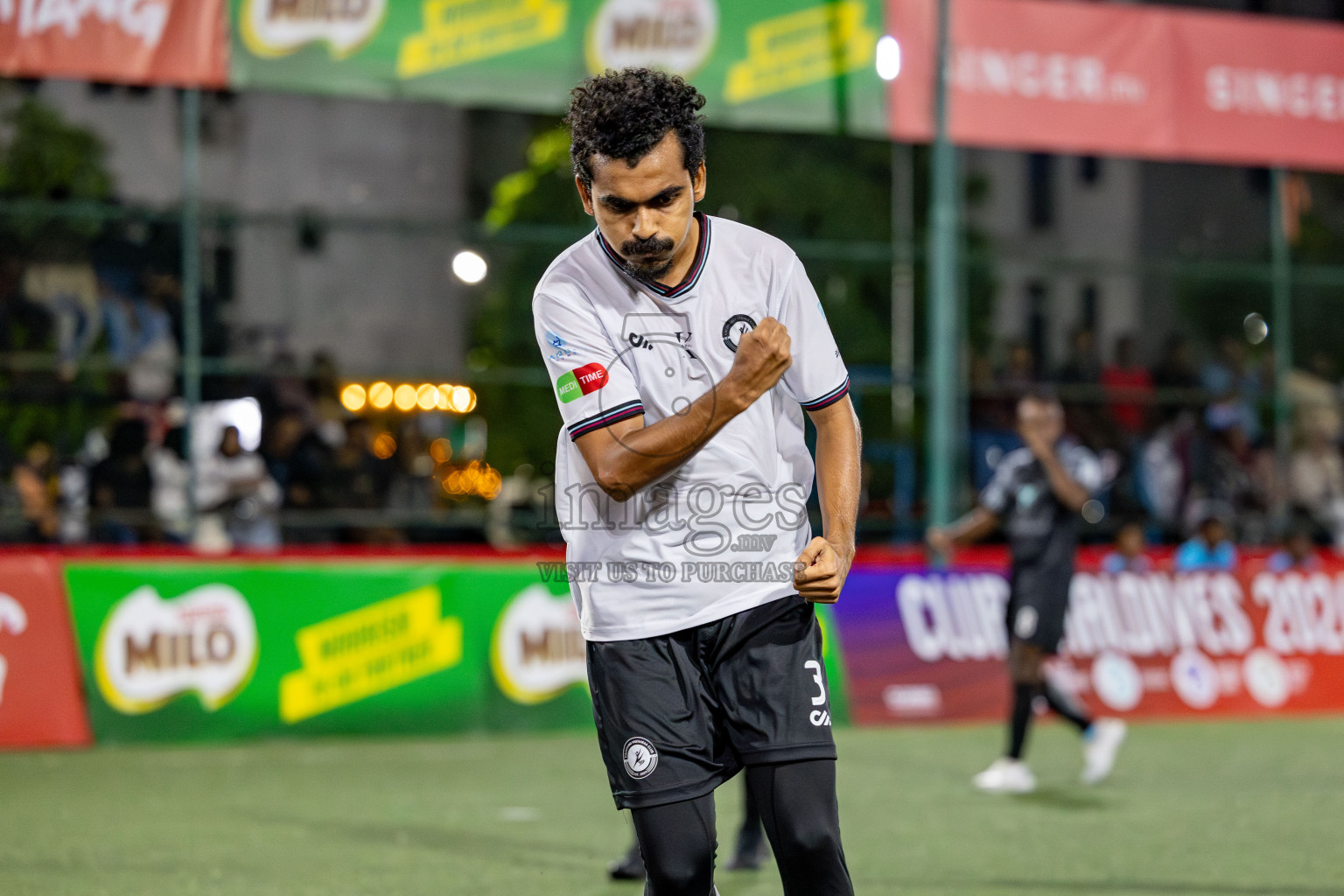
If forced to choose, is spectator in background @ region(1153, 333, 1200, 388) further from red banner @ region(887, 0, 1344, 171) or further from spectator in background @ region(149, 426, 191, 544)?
spectator in background @ region(149, 426, 191, 544)

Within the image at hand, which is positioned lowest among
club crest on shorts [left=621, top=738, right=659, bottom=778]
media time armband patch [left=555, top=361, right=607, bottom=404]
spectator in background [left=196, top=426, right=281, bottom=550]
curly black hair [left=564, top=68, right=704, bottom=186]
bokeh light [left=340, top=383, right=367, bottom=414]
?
spectator in background [left=196, top=426, right=281, bottom=550]

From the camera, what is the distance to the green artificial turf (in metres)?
6.88

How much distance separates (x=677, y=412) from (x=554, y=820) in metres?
4.92

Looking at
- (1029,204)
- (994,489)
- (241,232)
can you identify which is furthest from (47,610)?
(1029,204)

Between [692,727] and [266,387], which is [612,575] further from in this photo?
[266,387]

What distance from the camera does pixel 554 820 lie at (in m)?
8.45

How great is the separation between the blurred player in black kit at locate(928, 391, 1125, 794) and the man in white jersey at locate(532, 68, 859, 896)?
18.9 ft

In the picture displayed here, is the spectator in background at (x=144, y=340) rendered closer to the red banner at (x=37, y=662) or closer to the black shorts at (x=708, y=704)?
the red banner at (x=37, y=662)

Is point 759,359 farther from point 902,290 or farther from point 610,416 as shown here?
point 902,290

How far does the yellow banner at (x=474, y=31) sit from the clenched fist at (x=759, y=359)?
1038 cm

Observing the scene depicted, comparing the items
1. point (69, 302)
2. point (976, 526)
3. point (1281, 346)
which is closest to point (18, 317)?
point (69, 302)

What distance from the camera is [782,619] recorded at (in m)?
3.97

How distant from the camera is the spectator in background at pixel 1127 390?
1698cm

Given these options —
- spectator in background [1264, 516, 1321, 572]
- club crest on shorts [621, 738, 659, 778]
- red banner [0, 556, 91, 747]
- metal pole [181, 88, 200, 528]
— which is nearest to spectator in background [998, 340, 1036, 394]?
spectator in background [1264, 516, 1321, 572]
